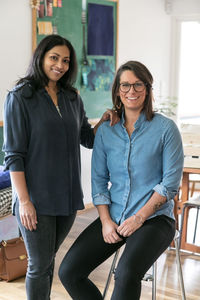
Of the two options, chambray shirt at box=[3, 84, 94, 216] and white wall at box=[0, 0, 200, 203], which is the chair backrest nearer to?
white wall at box=[0, 0, 200, 203]

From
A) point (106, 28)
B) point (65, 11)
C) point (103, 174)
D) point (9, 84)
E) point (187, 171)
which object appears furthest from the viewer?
point (106, 28)

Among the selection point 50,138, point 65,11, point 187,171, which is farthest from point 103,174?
point 65,11

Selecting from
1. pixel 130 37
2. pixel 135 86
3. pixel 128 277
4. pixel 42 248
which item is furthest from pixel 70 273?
pixel 130 37

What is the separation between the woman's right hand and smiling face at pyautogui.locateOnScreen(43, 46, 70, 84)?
0.54m

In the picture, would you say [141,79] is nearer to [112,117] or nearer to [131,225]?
[112,117]

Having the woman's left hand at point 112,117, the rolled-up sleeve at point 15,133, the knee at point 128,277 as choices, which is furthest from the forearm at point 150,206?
the rolled-up sleeve at point 15,133

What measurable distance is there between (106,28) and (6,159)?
299 cm

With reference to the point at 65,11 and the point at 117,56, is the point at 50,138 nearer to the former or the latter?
the point at 65,11

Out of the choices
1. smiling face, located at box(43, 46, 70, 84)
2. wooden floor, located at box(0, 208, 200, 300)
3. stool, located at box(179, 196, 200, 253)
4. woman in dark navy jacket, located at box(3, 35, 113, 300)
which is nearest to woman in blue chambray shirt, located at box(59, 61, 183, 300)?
woman in dark navy jacket, located at box(3, 35, 113, 300)

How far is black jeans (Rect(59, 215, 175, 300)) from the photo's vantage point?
6.32ft

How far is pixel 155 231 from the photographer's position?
2.06 metres

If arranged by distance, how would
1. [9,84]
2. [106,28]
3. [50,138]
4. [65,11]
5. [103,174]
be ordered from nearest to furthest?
1. [50,138]
2. [103,174]
3. [9,84]
4. [65,11]
5. [106,28]

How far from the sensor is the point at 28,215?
2020 millimetres

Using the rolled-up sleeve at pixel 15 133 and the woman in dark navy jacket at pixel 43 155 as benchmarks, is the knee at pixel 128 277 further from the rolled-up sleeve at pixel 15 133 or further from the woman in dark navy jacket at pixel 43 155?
the rolled-up sleeve at pixel 15 133
